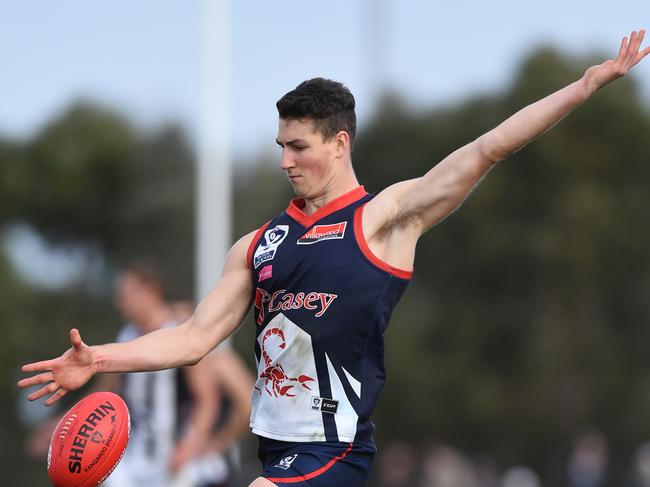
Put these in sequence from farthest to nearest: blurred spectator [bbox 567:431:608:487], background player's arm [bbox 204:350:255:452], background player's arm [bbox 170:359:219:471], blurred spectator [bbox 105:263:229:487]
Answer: blurred spectator [bbox 567:431:608:487] < background player's arm [bbox 204:350:255:452] < blurred spectator [bbox 105:263:229:487] < background player's arm [bbox 170:359:219:471]

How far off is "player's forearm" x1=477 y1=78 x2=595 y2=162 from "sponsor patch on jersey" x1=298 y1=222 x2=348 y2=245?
2.41 feet

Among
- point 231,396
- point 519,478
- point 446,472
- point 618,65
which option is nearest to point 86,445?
point 618,65

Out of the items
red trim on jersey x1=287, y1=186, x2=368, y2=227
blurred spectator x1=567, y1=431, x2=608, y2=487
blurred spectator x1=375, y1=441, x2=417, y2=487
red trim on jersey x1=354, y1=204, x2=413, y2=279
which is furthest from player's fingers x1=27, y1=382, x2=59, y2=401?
blurred spectator x1=375, y1=441, x2=417, y2=487

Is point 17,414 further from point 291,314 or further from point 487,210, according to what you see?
point 291,314

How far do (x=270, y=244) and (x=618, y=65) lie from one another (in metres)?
1.76

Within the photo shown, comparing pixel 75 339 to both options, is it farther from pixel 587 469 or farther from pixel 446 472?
pixel 446 472

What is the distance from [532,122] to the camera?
5348 millimetres

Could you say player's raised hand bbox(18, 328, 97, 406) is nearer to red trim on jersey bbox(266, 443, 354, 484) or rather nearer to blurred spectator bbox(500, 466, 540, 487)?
red trim on jersey bbox(266, 443, 354, 484)

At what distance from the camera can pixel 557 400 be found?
104 feet

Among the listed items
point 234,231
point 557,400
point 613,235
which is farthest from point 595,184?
point 234,231

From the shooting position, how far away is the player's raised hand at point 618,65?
17.4 ft

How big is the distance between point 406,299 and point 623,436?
7.12 meters

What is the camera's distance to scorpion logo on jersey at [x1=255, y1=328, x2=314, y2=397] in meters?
5.57

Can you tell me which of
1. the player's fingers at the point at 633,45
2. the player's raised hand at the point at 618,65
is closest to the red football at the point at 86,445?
the player's raised hand at the point at 618,65
